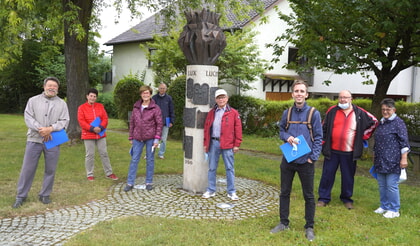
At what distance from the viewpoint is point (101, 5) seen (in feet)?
42.0

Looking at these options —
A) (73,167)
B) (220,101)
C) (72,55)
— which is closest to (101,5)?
(72,55)

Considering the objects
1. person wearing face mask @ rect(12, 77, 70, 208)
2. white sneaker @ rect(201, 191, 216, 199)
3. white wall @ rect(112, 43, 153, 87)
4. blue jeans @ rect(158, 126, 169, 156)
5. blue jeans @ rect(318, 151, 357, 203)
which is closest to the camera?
person wearing face mask @ rect(12, 77, 70, 208)

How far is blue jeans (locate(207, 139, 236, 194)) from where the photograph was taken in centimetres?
610

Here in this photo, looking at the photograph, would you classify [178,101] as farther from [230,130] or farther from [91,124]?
[230,130]

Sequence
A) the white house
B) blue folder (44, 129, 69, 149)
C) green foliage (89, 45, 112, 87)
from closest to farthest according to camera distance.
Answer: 1. blue folder (44, 129, 69, 149)
2. the white house
3. green foliage (89, 45, 112, 87)

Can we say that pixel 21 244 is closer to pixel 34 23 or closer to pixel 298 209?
pixel 298 209

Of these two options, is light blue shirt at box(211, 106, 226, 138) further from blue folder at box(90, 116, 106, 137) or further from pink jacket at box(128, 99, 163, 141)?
blue folder at box(90, 116, 106, 137)

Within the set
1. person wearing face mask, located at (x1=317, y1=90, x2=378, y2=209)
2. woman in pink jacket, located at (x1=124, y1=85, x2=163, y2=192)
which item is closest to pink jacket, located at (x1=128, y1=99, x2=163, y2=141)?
woman in pink jacket, located at (x1=124, y1=85, x2=163, y2=192)

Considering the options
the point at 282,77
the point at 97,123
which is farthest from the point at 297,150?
the point at 282,77

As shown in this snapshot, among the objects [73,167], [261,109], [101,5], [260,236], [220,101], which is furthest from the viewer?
[261,109]

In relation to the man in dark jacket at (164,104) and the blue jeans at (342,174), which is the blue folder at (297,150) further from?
the man in dark jacket at (164,104)

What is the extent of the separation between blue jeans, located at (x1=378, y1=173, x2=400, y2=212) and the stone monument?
113 inches

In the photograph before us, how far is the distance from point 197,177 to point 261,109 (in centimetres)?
990

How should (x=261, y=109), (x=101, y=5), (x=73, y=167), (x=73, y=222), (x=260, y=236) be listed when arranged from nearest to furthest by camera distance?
(x=260, y=236) → (x=73, y=222) → (x=73, y=167) → (x=101, y=5) → (x=261, y=109)
